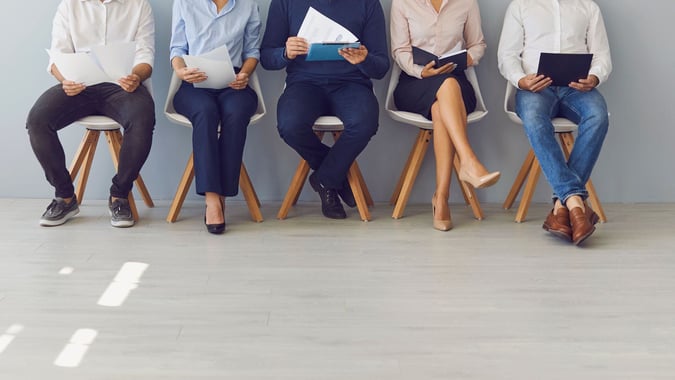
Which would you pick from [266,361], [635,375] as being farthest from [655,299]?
[266,361]

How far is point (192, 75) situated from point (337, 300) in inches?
60.0

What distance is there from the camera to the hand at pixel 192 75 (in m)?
4.15

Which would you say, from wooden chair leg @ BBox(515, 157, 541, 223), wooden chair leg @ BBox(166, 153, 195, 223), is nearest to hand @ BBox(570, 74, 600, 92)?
wooden chair leg @ BBox(515, 157, 541, 223)

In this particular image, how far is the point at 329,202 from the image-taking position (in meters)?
4.41

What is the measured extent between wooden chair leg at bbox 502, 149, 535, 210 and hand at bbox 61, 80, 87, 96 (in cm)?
225

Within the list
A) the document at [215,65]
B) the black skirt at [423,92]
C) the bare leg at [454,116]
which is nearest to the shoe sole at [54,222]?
the document at [215,65]

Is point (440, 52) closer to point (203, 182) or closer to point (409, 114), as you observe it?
point (409, 114)

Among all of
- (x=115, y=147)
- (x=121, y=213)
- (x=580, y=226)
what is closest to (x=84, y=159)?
(x=115, y=147)

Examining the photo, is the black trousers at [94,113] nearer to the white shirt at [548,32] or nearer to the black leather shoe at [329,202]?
the black leather shoe at [329,202]

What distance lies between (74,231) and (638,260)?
8.41 ft

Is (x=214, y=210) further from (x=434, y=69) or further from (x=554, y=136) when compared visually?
(x=554, y=136)

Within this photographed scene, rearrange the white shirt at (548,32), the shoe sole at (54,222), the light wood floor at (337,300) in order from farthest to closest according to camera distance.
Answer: the white shirt at (548,32), the shoe sole at (54,222), the light wood floor at (337,300)

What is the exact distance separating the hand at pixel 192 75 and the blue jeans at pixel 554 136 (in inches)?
61.2

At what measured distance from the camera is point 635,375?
2.55 metres
